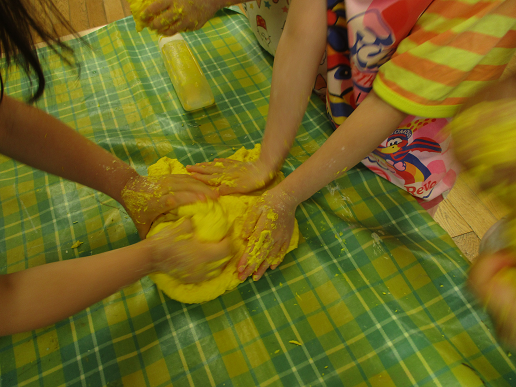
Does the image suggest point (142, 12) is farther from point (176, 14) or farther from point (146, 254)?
point (146, 254)

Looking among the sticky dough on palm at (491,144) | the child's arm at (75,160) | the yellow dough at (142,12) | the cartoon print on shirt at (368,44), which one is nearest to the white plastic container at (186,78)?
the yellow dough at (142,12)

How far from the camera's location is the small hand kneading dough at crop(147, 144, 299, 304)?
0.58 m

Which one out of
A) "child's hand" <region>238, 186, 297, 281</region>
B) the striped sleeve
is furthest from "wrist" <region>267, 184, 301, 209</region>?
the striped sleeve

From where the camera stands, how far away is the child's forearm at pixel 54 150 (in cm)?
56

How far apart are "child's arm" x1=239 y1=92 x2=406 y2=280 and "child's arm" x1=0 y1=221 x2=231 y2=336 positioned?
112mm

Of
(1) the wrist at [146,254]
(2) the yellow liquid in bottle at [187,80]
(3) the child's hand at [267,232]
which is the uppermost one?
(2) the yellow liquid in bottle at [187,80]

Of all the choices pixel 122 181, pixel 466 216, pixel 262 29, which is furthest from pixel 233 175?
pixel 466 216

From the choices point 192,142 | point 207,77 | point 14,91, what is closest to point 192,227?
point 192,142

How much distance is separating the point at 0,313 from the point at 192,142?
0.58 m

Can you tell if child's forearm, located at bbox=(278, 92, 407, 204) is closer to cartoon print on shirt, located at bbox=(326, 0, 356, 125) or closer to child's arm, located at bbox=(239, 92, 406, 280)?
child's arm, located at bbox=(239, 92, 406, 280)

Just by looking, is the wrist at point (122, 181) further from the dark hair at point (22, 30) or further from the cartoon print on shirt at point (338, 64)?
the cartoon print on shirt at point (338, 64)

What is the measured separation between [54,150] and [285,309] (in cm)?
56

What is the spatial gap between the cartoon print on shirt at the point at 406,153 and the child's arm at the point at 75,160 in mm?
436

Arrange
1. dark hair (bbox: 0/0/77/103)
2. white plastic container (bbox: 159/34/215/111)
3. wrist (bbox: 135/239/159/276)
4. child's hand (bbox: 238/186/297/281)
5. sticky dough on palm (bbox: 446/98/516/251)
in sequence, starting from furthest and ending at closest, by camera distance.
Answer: white plastic container (bbox: 159/34/215/111), child's hand (bbox: 238/186/297/281), wrist (bbox: 135/239/159/276), dark hair (bbox: 0/0/77/103), sticky dough on palm (bbox: 446/98/516/251)
